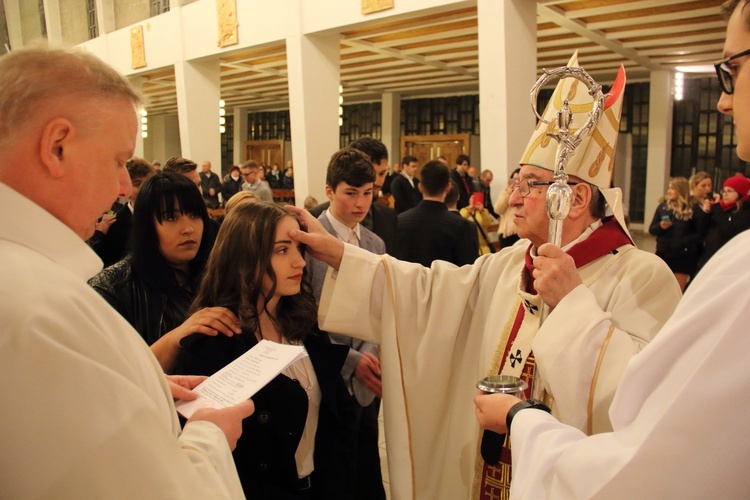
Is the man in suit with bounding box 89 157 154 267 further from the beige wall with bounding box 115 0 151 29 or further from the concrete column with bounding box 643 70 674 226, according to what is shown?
the concrete column with bounding box 643 70 674 226

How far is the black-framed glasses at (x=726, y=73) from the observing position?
3.22 ft

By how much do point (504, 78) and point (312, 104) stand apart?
3318 mm

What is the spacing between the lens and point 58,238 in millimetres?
894

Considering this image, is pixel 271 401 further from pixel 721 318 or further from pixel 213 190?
pixel 213 190

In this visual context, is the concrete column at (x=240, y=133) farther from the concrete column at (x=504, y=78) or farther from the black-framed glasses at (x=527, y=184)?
the black-framed glasses at (x=527, y=184)

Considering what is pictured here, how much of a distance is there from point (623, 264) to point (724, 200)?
15.8ft

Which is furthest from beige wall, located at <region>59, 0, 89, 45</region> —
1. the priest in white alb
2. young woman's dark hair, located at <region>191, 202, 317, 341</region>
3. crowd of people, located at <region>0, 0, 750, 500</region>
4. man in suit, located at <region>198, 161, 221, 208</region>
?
the priest in white alb

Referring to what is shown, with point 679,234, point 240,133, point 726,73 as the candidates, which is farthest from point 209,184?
point 240,133

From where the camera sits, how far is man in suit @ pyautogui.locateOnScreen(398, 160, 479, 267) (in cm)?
427

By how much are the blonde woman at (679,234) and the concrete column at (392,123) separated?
38.2 ft

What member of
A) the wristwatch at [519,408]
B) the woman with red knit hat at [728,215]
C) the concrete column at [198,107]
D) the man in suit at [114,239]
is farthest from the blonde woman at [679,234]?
the concrete column at [198,107]

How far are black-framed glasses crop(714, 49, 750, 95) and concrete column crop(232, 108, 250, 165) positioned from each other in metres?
22.7

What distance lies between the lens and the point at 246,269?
1.93 meters

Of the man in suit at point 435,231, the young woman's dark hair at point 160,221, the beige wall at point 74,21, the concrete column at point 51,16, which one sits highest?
the beige wall at point 74,21
